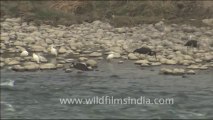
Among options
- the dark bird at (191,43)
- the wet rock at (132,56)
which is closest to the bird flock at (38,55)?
the wet rock at (132,56)

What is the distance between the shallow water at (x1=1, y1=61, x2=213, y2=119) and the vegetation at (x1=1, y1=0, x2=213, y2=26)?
7154 millimetres

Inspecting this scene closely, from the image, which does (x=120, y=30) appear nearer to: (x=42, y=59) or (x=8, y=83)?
(x=42, y=59)

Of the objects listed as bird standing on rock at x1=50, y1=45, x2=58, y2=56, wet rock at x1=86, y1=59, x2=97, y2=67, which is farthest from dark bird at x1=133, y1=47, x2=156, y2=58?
bird standing on rock at x1=50, y1=45, x2=58, y2=56

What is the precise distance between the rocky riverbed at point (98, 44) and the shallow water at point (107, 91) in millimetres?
601

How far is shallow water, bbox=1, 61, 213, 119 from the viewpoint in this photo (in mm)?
11117

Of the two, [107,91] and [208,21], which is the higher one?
[208,21]

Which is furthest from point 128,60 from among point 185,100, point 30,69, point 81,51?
point 185,100

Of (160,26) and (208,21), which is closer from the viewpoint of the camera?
(160,26)

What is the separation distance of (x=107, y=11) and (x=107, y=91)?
11.7m

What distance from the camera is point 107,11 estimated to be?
79.8 feet

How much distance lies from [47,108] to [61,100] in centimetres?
75

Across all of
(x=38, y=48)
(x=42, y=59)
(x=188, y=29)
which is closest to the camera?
(x=42, y=59)

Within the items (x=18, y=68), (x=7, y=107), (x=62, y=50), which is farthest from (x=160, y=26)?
(x=7, y=107)

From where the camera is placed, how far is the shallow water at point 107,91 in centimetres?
1112
